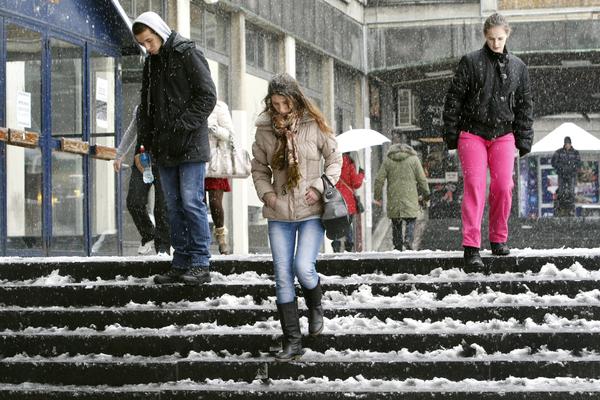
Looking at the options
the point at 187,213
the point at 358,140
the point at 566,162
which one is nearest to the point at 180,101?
the point at 187,213

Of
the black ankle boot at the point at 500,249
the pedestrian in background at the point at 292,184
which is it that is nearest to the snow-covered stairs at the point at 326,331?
the black ankle boot at the point at 500,249

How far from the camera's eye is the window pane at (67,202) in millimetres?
12625

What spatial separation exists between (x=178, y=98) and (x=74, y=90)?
4.67 metres

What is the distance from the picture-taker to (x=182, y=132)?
8.52 metres

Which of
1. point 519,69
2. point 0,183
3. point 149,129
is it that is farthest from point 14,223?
point 519,69

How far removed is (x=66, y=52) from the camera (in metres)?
12.7

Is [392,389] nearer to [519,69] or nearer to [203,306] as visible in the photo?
[203,306]

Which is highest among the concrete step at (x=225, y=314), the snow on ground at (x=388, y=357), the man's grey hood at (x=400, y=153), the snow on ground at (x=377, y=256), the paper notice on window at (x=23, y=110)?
the paper notice on window at (x=23, y=110)

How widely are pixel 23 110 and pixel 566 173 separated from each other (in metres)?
15.2

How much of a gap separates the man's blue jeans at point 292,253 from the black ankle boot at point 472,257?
1.66 m

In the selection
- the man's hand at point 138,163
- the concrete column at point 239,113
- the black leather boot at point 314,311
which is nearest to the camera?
the black leather boot at point 314,311

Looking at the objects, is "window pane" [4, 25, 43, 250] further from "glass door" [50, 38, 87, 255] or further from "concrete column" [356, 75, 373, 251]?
"concrete column" [356, 75, 373, 251]

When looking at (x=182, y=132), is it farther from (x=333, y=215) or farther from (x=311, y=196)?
(x=333, y=215)

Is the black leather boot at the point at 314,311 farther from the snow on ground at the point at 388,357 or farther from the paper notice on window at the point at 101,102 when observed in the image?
the paper notice on window at the point at 101,102
